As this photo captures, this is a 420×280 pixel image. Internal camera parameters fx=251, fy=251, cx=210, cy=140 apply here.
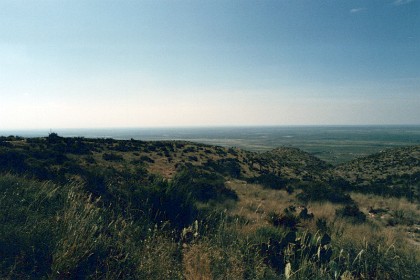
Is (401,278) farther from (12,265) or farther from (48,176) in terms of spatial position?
(48,176)

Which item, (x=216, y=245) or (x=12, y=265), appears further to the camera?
(x=216, y=245)

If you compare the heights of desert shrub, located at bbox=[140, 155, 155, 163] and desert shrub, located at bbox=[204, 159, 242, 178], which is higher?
desert shrub, located at bbox=[140, 155, 155, 163]

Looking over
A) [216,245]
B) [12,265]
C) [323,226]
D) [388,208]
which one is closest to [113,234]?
[12,265]

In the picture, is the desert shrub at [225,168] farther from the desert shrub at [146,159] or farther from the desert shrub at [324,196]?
the desert shrub at [324,196]

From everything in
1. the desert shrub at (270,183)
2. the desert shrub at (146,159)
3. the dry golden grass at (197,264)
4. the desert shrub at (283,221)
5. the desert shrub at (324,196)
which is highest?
the dry golden grass at (197,264)

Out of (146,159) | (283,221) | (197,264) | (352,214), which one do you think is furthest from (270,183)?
(197,264)

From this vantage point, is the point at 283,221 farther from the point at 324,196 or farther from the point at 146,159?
the point at 146,159

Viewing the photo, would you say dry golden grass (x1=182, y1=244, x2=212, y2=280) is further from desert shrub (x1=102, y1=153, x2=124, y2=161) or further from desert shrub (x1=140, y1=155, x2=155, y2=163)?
desert shrub (x1=140, y1=155, x2=155, y2=163)

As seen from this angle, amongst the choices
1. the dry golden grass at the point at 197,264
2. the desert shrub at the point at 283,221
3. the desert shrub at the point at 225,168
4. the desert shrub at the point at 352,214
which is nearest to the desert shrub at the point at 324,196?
the desert shrub at the point at 352,214

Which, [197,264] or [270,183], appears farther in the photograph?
[270,183]

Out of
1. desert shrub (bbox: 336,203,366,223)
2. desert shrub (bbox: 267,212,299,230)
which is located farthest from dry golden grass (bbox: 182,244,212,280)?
desert shrub (bbox: 336,203,366,223)

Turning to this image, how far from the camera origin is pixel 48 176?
10.4 meters

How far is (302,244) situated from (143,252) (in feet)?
9.69

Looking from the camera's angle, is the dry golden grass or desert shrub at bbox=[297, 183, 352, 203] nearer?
the dry golden grass
